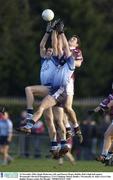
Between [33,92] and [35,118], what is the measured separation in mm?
638

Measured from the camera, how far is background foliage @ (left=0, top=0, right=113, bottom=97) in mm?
61250

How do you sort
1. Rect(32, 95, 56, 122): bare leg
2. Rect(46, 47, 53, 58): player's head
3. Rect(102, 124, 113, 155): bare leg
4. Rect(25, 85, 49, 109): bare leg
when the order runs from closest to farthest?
Rect(25, 85, 49, 109): bare leg, Rect(32, 95, 56, 122): bare leg, Rect(46, 47, 53, 58): player's head, Rect(102, 124, 113, 155): bare leg

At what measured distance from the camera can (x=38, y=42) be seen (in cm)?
6291

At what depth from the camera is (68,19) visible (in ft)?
211

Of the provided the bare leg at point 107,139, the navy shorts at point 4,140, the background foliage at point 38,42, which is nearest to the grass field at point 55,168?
the bare leg at point 107,139

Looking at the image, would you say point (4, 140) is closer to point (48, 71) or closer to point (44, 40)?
point (48, 71)

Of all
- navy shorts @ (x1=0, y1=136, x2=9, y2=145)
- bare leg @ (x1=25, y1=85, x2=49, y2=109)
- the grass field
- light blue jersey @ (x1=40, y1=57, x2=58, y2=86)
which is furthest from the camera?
navy shorts @ (x1=0, y1=136, x2=9, y2=145)

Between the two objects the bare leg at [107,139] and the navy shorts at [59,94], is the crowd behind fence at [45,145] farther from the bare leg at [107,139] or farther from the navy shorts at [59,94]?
the navy shorts at [59,94]

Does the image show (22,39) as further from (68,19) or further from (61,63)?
(61,63)

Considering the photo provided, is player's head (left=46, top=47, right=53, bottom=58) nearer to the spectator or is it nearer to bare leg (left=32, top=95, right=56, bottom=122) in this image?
bare leg (left=32, top=95, right=56, bottom=122)

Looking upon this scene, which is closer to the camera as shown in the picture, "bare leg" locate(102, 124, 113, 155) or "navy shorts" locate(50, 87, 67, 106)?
"navy shorts" locate(50, 87, 67, 106)

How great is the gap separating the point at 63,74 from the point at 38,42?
3754 cm

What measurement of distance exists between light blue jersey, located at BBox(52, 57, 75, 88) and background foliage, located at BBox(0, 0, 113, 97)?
34396 mm

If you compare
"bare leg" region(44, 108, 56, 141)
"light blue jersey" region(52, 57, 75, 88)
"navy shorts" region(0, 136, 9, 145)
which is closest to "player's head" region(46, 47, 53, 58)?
"light blue jersey" region(52, 57, 75, 88)
